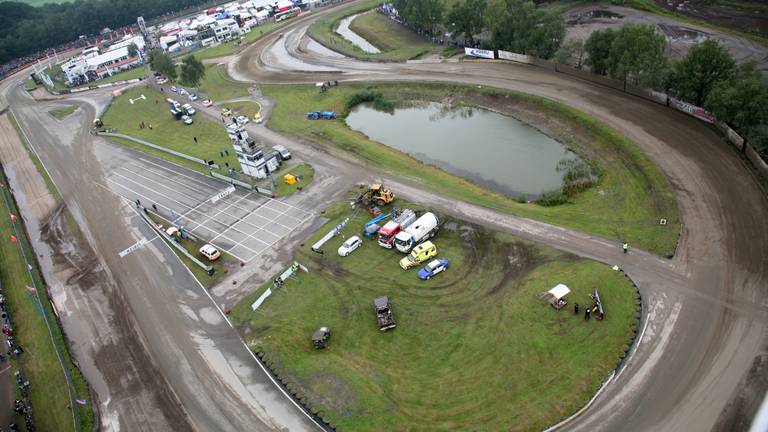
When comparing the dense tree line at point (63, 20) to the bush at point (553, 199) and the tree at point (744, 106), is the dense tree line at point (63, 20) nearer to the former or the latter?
the bush at point (553, 199)

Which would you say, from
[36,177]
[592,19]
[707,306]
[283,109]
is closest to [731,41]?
[592,19]

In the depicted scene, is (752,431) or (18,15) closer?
(752,431)

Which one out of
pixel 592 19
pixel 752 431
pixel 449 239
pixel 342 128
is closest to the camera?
pixel 752 431

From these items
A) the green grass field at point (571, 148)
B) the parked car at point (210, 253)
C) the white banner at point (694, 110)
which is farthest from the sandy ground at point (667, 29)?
the parked car at point (210, 253)

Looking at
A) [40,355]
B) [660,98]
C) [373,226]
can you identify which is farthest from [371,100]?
[40,355]

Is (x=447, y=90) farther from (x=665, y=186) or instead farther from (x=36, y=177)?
(x=36, y=177)

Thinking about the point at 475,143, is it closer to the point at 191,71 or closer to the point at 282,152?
the point at 282,152
